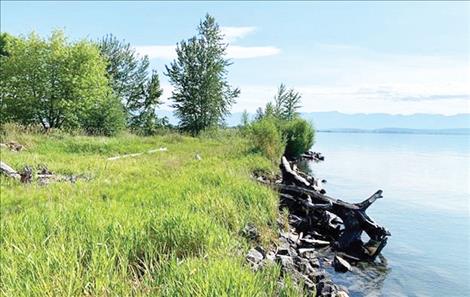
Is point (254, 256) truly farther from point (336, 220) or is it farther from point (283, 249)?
point (336, 220)

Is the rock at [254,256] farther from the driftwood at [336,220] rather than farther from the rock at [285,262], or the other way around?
the driftwood at [336,220]

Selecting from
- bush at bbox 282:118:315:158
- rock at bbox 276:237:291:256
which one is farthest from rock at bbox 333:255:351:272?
bush at bbox 282:118:315:158

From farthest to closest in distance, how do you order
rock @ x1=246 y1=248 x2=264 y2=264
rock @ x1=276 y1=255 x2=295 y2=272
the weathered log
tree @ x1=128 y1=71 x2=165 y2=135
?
tree @ x1=128 y1=71 x2=165 y2=135, the weathered log, rock @ x1=276 y1=255 x2=295 y2=272, rock @ x1=246 y1=248 x2=264 y2=264

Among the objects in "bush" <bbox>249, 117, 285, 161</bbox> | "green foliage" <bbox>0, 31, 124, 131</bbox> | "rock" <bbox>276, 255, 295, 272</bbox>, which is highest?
"green foliage" <bbox>0, 31, 124, 131</bbox>

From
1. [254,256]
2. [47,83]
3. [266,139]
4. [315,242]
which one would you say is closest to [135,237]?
[254,256]

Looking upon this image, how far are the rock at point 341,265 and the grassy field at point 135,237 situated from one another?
1935 mm

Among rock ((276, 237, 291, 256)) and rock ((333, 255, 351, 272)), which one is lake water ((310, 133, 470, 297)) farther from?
rock ((276, 237, 291, 256))

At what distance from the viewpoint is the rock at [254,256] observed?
678 cm

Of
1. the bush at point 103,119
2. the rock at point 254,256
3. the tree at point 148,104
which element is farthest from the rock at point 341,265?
the tree at point 148,104

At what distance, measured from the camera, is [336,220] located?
1538 cm

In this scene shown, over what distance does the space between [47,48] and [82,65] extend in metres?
3.63

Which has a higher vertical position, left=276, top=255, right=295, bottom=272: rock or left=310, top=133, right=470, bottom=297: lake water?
left=276, top=255, right=295, bottom=272: rock

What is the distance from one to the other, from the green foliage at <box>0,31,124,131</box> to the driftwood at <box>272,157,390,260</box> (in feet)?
88.5

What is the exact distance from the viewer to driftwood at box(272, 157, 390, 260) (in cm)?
1262
